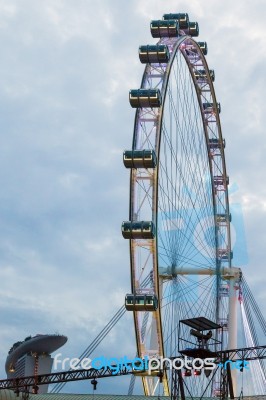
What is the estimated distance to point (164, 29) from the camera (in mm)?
49406

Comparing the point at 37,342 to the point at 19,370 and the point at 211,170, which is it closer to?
the point at 19,370

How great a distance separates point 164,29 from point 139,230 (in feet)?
53.3

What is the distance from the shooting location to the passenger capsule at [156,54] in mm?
44344

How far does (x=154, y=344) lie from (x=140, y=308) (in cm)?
255

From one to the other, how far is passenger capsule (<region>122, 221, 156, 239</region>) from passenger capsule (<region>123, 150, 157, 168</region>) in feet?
10.4

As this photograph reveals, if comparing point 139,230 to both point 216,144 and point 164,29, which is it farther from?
point 216,144

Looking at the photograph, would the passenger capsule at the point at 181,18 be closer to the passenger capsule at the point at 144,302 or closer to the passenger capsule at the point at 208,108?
the passenger capsule at the point at 208,108

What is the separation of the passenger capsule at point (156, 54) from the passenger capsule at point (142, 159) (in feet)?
21.8

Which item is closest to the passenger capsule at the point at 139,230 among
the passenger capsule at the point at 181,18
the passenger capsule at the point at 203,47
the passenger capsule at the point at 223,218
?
the passenger capsule at the point at 223,218

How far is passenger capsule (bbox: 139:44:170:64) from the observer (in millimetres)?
44344

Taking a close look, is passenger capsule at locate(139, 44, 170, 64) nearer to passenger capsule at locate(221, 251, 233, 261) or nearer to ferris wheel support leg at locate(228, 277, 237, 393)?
ferris wheel support leg at locate(228, 277, 237, 393)

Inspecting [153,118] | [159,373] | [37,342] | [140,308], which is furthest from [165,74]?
[37,342]

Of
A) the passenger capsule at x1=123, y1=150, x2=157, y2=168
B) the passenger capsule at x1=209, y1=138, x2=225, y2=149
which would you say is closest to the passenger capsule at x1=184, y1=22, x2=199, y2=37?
the passenger capsule at x1=209, y1=138, x2=225, y2=149

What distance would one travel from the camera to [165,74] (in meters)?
43.8
